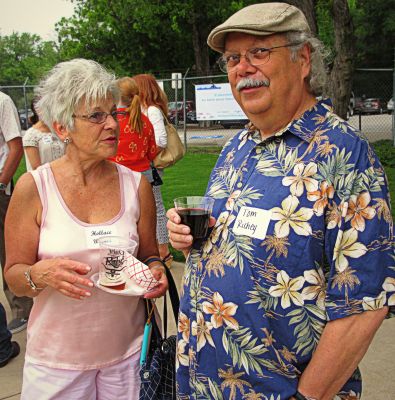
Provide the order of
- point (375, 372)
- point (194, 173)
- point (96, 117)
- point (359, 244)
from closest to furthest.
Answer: point (359, 244) < point (96, 117) < point (375, 372) < point (194, 173)

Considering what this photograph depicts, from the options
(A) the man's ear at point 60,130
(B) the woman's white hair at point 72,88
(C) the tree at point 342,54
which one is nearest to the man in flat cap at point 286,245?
(B) the woman's white hair at point 72,88

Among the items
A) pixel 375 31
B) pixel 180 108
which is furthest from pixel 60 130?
pixel 375 31

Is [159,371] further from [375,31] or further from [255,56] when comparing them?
[375,31]

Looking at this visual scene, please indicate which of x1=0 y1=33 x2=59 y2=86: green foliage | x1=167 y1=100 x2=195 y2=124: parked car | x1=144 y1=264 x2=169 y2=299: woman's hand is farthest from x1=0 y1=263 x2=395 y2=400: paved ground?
x1=0 y1=33 x2=59 y2=86: green foliage

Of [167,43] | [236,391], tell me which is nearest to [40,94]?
[236,391]

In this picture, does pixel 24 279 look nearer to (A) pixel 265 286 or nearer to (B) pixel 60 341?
(B) pixel 60 341

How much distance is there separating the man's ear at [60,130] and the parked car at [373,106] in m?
23.5

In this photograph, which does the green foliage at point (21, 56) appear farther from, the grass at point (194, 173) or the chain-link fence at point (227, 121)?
the grass at point (194, 173)

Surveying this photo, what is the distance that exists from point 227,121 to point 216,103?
2.41m

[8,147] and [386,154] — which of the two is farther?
[386,154]

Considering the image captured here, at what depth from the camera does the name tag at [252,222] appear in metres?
1.74

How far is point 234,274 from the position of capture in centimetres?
181

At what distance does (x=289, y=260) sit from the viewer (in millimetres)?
A: 1678

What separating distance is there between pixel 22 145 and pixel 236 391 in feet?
12.2
